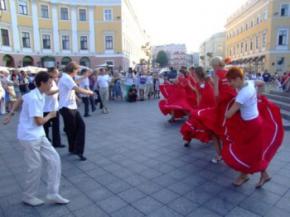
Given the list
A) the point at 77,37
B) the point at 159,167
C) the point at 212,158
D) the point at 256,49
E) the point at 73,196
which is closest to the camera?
the point at 73,196

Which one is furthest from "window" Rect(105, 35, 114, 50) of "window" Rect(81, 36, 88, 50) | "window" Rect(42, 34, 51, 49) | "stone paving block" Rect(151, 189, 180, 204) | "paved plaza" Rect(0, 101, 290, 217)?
"stone paving block" Rect(151, 189, 180, 204)

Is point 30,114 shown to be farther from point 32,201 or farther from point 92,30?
point 92,30

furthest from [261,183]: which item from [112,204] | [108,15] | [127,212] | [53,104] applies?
[108,15]

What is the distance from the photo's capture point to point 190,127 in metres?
5.35

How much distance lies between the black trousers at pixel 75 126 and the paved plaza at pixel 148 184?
0.33m

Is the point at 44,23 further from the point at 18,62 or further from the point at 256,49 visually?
the point at 256,49

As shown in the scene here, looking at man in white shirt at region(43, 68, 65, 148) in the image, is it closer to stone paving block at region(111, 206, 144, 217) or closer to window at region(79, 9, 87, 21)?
stone paving block at region(111, 206, 144, 217)

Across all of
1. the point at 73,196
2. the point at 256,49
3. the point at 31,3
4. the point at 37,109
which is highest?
the point at 31,3

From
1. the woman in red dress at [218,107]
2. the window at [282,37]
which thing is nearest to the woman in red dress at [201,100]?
the woman in red dress at [218,107]

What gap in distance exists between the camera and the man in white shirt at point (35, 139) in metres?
2.90

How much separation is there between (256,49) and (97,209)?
42.6 metres

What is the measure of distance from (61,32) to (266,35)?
29.1m

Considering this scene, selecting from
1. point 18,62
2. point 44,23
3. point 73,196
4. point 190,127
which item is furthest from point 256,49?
point 73,196

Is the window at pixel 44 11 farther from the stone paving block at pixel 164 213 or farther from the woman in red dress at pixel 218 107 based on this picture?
→ the stone paving block at pixel 164 213
